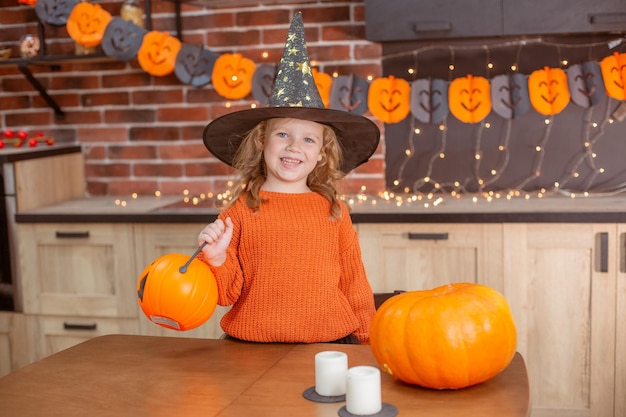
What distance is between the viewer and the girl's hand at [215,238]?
6.07 ft

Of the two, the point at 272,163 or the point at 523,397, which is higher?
the point at 272,163

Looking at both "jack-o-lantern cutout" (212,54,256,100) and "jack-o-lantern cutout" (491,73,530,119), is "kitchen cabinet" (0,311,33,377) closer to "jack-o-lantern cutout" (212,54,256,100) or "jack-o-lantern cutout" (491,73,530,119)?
"jack-o-lantern cutout" (212,54,256,100)

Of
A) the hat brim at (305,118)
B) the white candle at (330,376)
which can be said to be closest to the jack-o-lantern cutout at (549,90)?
the hat brim at (305,118)

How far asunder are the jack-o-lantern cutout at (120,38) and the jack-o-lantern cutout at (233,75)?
13.8 inches

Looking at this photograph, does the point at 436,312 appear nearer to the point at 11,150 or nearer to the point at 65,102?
the point at 11,150

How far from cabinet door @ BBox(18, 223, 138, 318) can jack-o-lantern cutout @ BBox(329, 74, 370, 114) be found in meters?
0.95

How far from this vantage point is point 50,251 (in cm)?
338

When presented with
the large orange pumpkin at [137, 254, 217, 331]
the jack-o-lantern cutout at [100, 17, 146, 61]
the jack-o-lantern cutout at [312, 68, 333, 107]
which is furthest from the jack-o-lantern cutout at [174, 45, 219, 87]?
the large orange pumpkin at [137, 254, 217, 331]

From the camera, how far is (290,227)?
81.7 inches

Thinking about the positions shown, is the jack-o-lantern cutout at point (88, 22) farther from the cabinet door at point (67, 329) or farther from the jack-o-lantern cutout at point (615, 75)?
the jack-o-lantern cutout at point (615, 75)

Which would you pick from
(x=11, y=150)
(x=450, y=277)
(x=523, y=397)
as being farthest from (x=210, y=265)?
(x=11, y=150)

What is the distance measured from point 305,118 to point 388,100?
4.48 feet

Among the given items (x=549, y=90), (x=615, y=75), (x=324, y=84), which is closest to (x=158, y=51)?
(x=324, y=84)

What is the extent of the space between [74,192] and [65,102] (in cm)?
43
